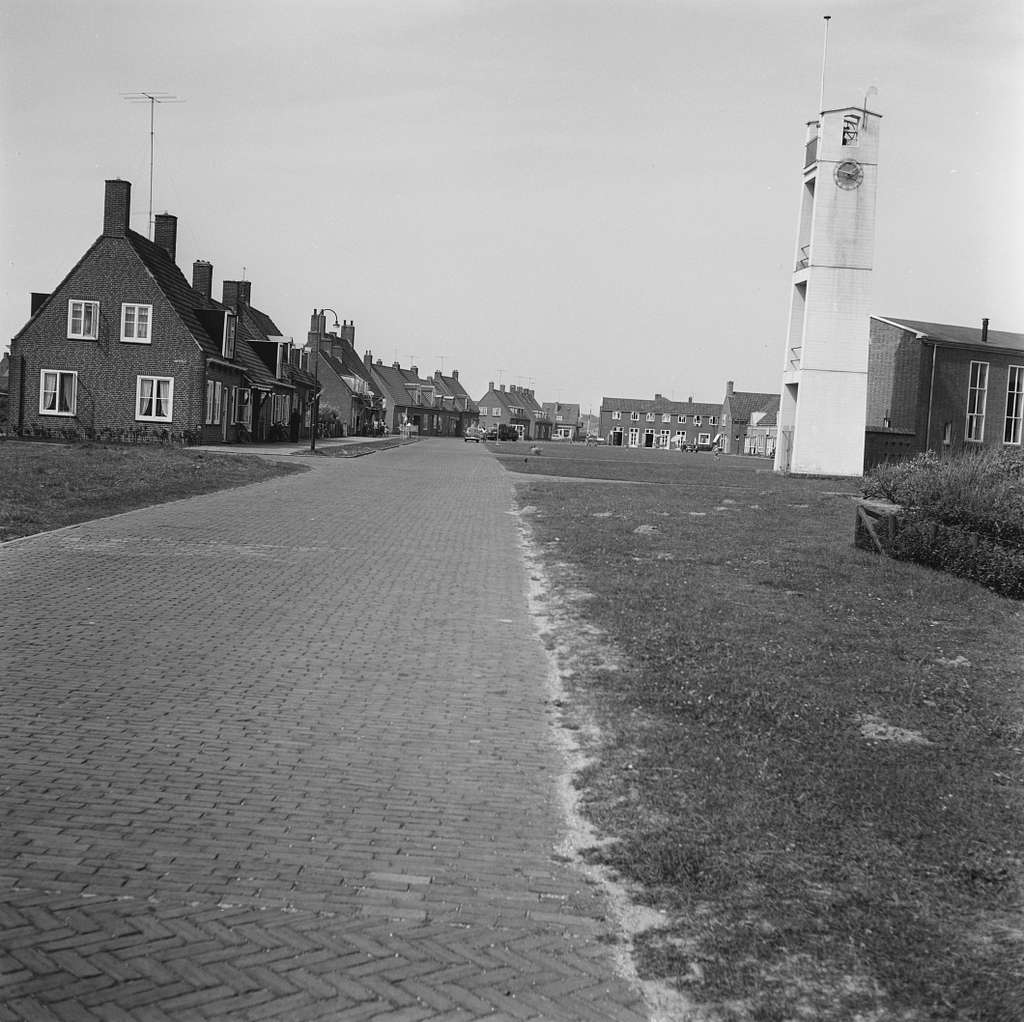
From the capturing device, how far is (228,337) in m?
49.1

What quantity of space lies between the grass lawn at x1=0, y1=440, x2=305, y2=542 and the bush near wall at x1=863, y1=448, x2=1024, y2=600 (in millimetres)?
11883

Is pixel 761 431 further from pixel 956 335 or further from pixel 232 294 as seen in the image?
pixel 232 294

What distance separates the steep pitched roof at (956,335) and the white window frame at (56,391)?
124 feet

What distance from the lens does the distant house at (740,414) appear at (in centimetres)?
13625

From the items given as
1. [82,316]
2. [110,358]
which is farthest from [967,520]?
[82,316]

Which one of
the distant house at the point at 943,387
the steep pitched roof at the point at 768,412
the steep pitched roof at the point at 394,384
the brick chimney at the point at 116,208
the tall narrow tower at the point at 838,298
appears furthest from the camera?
the steep pitched roof at the point at 768,412

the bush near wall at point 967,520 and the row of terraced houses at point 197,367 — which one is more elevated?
the row of terraced houses at point 197,367

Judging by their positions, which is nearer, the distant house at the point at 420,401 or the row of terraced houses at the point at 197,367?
the row of terraced houses at the point at 197,367

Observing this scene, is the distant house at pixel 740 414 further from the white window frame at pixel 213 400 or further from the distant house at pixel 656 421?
the white window frame at pixel 213 400

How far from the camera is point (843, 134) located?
46.7 m

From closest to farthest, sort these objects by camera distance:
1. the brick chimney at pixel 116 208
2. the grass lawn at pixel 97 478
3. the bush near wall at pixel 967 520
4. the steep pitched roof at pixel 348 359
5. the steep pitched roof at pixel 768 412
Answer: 1. the bush near wall at pixel 967 520
2. the grass lawn at pixel 97 478
3. the brick chimney at pixel 116 208
4. the steep pitched roof at pixel 348 359
5. the steep pitched roof at pixel 768 412

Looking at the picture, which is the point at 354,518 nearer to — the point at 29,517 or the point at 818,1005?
the point at 29,517

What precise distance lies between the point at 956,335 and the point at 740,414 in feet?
274

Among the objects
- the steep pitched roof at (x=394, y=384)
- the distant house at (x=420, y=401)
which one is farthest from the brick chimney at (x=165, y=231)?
the steep pitched roof at (x=394, y=384)
